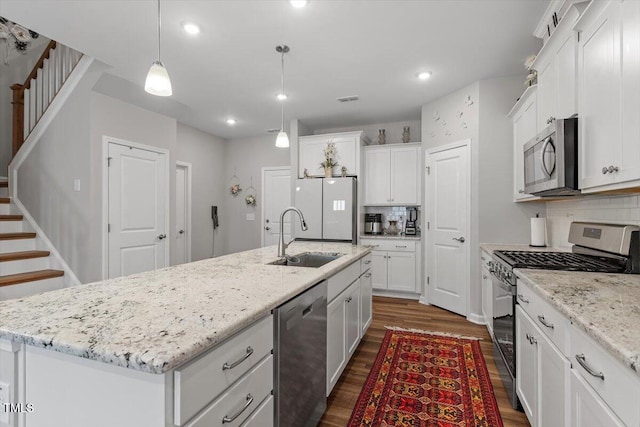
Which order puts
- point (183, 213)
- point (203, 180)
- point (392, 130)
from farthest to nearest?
point (203, 180) → point (183, 213) → point (392, 130)

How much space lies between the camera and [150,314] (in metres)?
1.04

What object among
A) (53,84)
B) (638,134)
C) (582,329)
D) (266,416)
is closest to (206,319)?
(266,416)

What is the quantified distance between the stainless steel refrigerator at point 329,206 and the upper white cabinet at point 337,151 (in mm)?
225

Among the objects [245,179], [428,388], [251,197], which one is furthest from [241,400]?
[245,179]

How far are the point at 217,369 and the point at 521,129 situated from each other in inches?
129

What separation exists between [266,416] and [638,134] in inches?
73.4

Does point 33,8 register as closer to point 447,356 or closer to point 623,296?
point 623,296

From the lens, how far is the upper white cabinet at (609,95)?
128 cm

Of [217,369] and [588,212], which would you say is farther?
[588,212]

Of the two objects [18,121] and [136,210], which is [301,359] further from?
[18,121]

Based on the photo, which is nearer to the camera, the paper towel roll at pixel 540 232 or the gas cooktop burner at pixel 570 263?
the gas cooktop burner at pixel 570 263

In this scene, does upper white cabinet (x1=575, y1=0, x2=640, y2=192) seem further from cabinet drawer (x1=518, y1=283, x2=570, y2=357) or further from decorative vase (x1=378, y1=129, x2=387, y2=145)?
decorative vase (x1=378, y1=129, x2=387, y2=145)

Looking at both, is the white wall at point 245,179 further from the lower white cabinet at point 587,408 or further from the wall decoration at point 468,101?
the lower white cabinet at point 587,408

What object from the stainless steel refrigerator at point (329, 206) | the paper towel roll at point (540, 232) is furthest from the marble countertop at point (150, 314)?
the stainless steel refrigerator at point (329, 206)
